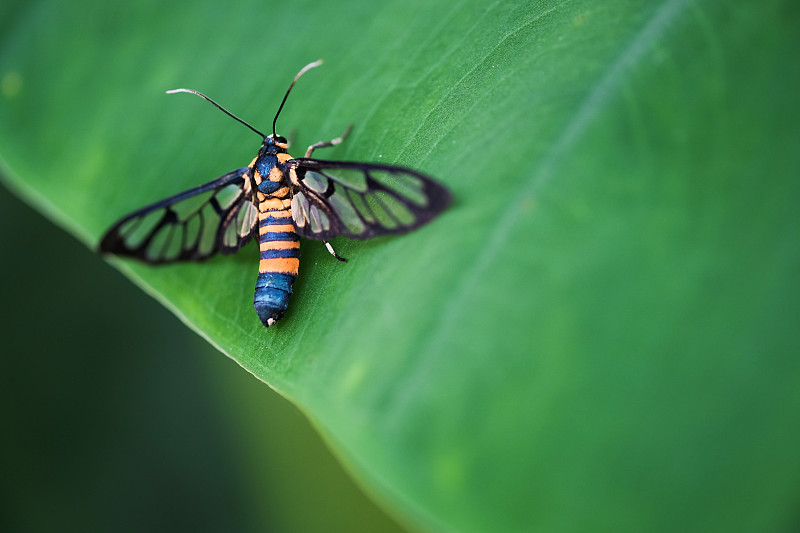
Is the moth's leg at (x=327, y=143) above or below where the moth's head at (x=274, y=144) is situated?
above

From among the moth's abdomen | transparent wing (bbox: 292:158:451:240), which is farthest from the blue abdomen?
transparent wing (bbox: 292:158:451:240)

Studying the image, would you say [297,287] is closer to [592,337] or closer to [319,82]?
[319,82]

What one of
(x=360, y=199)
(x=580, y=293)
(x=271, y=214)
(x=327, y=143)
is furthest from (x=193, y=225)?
(x=580, y=293)

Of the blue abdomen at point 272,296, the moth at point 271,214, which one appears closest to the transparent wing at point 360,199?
the moth at point 271,214

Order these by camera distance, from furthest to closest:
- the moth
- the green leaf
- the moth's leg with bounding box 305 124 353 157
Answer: the moth's leg with bounding box 305 124 353 157
the moth
the green leaf

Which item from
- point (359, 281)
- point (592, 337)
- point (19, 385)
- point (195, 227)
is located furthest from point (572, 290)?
point (19, 385)

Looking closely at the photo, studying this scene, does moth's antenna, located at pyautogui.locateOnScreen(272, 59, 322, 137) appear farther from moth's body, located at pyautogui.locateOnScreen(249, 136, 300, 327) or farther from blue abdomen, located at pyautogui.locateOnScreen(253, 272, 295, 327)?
blue abdomen, located at pyautogui.locateOnScreen(253, 272, 295, 327)

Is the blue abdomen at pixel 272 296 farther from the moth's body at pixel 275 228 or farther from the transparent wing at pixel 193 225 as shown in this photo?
the transparent wing at pixel 193 225
